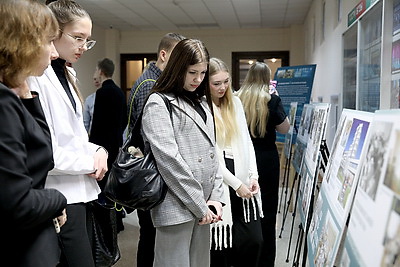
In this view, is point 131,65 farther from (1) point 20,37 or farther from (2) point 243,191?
(1) point 20,37

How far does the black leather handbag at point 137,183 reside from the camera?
162cm

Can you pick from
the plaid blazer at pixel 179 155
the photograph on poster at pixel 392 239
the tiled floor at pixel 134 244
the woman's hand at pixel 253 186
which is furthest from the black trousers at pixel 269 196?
the photograph on poster at pixel 392 239

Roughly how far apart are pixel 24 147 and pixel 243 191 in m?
1.48

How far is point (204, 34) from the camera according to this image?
9609 mm

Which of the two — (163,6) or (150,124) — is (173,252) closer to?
(150,124)

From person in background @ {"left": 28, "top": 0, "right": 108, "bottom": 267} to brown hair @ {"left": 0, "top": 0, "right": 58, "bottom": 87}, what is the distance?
264mm

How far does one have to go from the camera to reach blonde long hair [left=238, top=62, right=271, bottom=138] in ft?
9.05

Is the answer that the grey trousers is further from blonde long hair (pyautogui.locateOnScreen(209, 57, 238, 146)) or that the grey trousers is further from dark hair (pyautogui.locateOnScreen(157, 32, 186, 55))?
dark hair (pyautogui.locateOnScreen(157, 32, 186, 55))

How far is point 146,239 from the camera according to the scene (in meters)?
2.15

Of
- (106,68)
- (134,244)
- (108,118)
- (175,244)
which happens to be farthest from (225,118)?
(106,68)

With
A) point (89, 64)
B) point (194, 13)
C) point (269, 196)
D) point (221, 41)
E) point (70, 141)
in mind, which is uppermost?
point (194, 13)

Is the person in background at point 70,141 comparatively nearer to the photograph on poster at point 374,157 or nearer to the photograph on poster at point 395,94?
the photograph on poster at point 374,157

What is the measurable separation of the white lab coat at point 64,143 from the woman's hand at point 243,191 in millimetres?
994

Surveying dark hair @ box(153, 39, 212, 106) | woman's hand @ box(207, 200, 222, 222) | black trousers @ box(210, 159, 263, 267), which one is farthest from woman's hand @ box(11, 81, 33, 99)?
black trousers @ box(210, 159, 263, 267)
